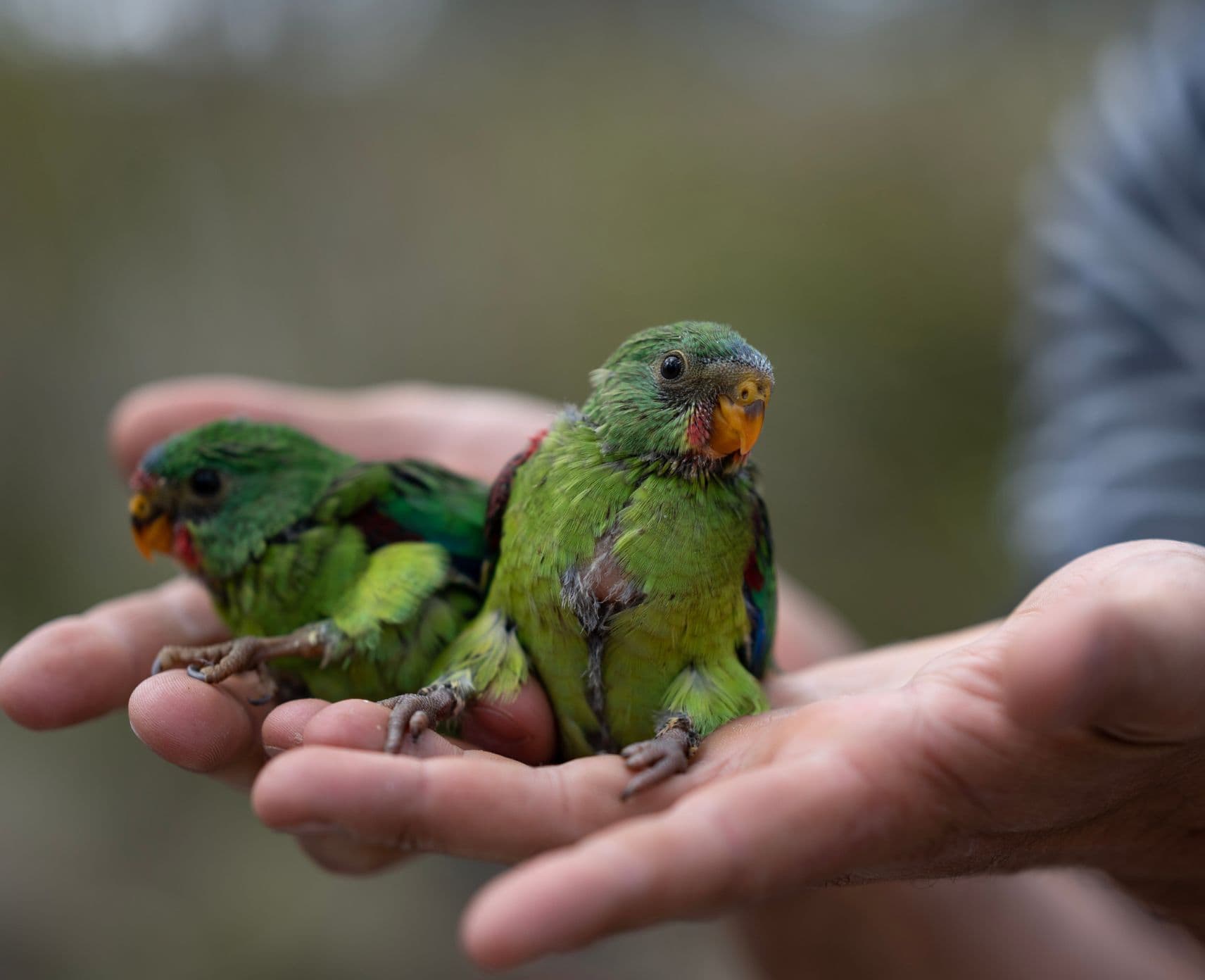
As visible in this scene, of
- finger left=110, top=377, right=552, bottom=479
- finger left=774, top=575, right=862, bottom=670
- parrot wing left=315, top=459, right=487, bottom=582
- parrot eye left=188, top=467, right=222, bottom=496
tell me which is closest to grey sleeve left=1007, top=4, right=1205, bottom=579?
finger left=774, top=575, right=862, bottom=670

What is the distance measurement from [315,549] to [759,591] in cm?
138

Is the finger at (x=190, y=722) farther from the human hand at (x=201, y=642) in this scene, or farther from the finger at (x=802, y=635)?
the finger at (x=802, y=635)

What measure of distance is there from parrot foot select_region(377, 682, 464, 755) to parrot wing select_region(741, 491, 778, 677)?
0.84 m

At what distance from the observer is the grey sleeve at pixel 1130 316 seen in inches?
140

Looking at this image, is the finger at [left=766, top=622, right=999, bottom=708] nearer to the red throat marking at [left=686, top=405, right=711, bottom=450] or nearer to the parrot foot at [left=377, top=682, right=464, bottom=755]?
the red throat marking at [left=686, top=405, right=711, bottom=450]

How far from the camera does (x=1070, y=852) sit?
2.28 m

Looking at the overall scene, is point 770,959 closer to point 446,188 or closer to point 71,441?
point 71,441

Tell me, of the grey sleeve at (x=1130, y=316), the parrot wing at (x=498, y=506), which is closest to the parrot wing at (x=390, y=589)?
the parrot wing at (x=498, y=506)

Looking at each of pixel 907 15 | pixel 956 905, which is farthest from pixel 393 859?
pixel 907 15

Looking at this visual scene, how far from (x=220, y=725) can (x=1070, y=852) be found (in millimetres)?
2155

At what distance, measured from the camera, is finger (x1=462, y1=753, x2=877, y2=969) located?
1399 millimetres

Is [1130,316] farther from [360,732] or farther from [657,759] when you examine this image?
[360,732]

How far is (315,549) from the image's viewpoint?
285 centimetres

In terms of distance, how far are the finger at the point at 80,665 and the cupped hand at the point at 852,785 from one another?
1088 millimetres
